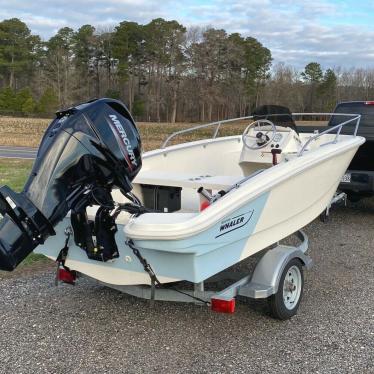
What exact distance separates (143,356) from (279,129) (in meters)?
3.61

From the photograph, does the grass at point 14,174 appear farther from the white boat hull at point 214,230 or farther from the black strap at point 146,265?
the black strap at point 146,265

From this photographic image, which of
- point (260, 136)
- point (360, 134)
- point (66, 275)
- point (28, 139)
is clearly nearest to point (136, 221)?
point (66, 275)

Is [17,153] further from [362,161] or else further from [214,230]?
[214,230]

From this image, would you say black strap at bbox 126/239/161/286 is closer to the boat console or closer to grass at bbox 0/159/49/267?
the boat console

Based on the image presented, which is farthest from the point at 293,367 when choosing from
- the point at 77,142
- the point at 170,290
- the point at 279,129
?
the point at 279,129

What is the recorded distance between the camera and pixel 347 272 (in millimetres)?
5266

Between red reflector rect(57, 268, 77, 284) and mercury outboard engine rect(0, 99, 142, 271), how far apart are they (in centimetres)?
70

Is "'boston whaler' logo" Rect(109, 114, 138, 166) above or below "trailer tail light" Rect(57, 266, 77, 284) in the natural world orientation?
above

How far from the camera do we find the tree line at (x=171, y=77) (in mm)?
58062

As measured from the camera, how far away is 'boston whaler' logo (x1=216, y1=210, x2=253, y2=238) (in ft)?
11.1

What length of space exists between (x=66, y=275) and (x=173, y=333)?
0.94 meters

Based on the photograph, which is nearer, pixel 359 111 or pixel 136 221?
pixel 136 221

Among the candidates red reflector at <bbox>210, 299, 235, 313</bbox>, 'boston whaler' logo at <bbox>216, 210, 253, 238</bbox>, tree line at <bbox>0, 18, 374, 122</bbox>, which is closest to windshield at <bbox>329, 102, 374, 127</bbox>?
'boston whaler' logo at <bbox>216, 210, 253, 238</bbox>

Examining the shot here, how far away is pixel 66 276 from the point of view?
13.0 ft
